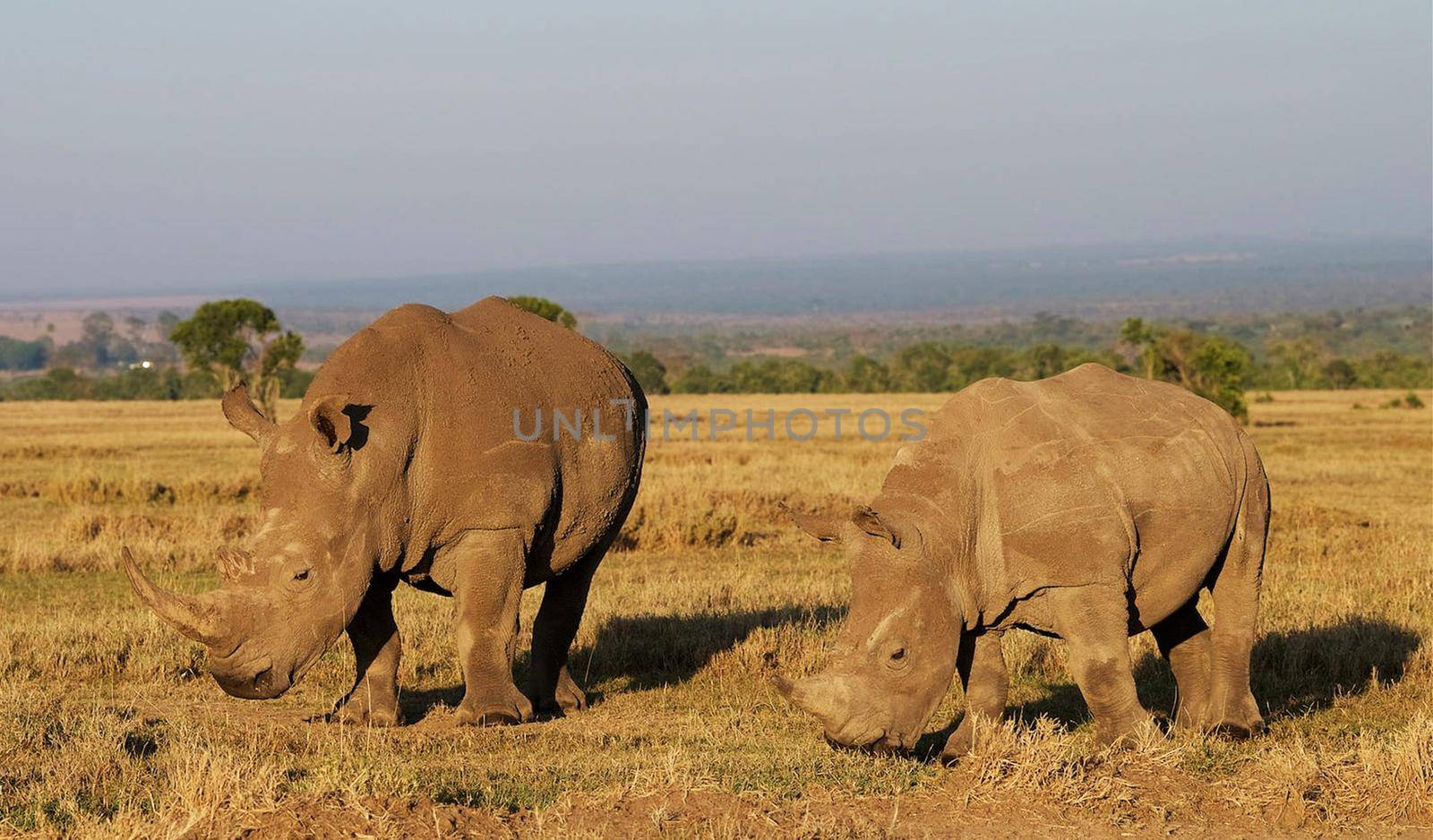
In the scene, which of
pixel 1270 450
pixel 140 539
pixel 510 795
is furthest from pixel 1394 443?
pixel 510 795

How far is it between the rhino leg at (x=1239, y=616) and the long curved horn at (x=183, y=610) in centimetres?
511

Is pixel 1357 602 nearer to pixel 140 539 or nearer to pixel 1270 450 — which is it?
pixel 140 539

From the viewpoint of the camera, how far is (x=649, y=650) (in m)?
11.1

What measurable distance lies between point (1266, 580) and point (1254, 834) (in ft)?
26.0

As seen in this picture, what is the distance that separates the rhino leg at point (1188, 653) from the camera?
8.66 m

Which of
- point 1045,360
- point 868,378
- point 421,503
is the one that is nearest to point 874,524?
point 421,503

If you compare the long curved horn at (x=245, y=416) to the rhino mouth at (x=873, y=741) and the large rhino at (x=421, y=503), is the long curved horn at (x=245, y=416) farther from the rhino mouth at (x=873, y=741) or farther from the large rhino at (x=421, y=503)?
the rhino mouth at (x=873, y=741)

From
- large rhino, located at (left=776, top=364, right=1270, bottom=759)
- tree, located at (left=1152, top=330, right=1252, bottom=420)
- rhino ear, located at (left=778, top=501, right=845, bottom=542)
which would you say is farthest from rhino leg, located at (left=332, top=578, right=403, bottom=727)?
tree, located at (left=1152, top=330, right=1252, bottom=420)

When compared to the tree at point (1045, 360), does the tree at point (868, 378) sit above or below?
below

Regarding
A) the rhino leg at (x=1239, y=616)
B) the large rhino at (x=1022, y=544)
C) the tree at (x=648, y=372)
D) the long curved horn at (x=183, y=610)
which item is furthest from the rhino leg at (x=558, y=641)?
the tree at (x=648, y=372)

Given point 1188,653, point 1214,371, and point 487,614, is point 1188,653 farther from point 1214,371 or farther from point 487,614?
point 1214,371

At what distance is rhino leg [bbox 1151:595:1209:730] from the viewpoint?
8656mm

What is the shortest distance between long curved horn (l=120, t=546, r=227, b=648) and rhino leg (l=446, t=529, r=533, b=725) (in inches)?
52.3

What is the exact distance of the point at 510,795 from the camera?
6.69m
